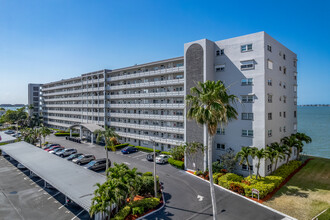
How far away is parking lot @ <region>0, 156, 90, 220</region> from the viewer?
874 inches

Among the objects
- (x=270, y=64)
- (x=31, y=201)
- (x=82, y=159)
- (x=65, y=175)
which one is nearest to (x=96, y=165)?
(x=82, y=159)

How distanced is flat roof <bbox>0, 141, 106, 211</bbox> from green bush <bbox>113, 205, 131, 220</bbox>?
333 cm

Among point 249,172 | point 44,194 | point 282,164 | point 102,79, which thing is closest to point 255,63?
point 249,172

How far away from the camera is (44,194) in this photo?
27.7 m

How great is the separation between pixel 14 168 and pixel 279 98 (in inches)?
2163

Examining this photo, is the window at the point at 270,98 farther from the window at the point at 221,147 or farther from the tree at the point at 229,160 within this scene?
the window at the point at 221,147

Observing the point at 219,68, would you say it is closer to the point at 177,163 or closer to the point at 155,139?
the point at 177,163

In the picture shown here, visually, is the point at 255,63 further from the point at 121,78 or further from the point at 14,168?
the point at 14,168

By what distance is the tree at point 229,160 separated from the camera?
103 feet

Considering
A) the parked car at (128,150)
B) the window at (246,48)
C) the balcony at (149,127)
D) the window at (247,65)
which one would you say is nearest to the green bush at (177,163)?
the balcony at (149,127)

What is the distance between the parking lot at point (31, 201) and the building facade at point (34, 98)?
8445cm

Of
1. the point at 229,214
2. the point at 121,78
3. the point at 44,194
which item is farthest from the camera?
the point at 121,78

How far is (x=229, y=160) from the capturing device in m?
31.7

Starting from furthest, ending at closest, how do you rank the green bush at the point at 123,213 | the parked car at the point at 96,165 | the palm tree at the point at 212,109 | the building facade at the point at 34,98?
the building facade at the point at 34,98 < the parked car at the point at 96,165 < the green bush at the point at 123,213 < the palm tree at the point at 212,109
